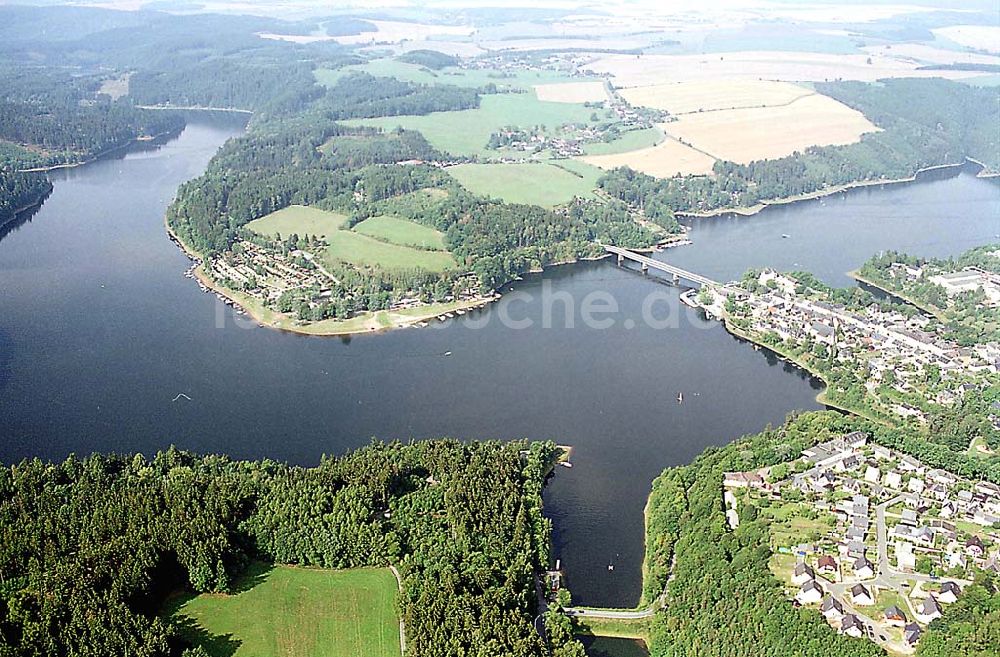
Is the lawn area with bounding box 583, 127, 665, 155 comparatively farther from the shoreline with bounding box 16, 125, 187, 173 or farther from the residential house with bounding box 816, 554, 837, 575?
the residential house with bounding box 816, 554, 837, 575

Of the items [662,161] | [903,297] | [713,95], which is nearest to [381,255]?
[903,297]

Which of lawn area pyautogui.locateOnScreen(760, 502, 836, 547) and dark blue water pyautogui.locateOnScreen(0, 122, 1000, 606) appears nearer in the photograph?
lawn area pyautogui.locateOnScreen(760, 502, 836, 547)

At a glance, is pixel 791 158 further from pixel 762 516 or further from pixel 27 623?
pixel 27 623

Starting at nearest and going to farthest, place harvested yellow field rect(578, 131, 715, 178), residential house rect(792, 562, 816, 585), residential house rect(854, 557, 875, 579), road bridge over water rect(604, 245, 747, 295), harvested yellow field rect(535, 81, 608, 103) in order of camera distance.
Result: residential house rect(792, 562, 816, 585), residential house rect(854, 557, 875, 579), road bridge over water rect(604, 245, 747, 295), harvested yellow field rect(578, 131, 715, 178), harvested yellow field rect(535, 81, 608, 103)

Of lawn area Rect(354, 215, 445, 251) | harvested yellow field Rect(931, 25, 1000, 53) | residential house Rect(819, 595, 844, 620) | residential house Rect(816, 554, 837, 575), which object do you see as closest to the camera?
residential house Rect(819, 595, 844, 620)

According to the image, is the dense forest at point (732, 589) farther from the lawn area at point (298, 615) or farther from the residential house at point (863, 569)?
the lawn area at point (298, 615)

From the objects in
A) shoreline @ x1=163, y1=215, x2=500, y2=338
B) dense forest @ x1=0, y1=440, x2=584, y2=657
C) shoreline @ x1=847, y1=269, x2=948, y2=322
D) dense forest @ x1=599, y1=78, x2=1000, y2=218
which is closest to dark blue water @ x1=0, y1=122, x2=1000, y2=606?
shoreline @ x1=163, y1=215, x2=500, y2=338

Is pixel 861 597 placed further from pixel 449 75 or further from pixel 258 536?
pixel 449 75
